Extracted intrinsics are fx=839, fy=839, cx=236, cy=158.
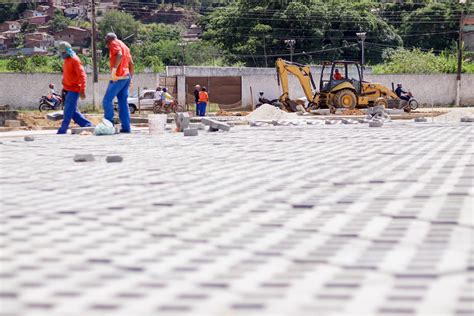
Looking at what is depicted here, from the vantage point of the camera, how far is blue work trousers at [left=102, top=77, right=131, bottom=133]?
13.2m

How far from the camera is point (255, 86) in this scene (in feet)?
136

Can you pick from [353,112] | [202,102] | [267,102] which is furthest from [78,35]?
[353,112]

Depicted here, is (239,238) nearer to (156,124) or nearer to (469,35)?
(156,124)

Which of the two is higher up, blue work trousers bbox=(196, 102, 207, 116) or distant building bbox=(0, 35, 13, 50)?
distant building bbox=(0, 35, 13, 50)

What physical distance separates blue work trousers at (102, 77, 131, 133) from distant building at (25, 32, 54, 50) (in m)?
108

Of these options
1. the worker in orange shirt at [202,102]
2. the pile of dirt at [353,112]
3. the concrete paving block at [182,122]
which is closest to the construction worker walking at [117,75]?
the concrete paving block at [182,122]

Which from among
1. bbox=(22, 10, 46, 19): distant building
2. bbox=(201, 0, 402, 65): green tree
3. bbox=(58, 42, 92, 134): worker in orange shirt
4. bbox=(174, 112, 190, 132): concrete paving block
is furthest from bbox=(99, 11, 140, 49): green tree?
bbox=(58, 42, 92, 134): worker in orange shirt

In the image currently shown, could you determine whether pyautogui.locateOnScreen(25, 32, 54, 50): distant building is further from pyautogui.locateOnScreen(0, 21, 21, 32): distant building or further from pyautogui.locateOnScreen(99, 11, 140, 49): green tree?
pyautogui.locateOnScreen(0, 21, 21, 32): distant building

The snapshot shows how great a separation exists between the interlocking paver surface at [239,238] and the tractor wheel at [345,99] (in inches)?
932

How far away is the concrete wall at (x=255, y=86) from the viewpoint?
129 feet

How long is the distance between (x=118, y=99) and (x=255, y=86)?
28462 millimetres

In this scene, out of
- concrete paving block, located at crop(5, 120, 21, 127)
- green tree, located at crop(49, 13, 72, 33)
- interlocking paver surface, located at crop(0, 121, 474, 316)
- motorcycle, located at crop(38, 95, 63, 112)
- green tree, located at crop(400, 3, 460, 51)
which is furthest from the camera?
green tree, located at crop(49, 13, 72, 33)

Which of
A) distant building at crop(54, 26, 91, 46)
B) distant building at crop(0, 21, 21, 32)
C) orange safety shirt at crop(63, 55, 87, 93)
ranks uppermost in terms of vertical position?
distant building at crop(0, 21, 21, 32)

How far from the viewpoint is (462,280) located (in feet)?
10.4
